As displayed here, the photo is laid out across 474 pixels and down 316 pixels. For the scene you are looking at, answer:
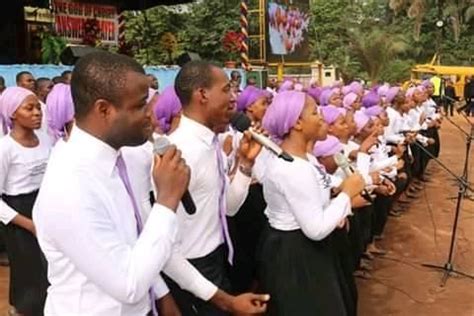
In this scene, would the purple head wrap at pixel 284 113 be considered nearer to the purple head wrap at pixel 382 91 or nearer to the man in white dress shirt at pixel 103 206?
the man in white dress shirt at pixel 103 206

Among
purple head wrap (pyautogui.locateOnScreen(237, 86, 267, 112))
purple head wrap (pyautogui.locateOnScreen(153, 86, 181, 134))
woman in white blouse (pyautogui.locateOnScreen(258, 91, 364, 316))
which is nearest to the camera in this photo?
woman in white blouse (pyautogui.locateOnScreen(258, 91, 364, 316))

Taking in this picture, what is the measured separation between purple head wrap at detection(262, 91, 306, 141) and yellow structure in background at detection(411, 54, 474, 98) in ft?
70.2

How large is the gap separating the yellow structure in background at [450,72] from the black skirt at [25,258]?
69.3 ft

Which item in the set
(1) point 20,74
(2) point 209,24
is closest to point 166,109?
(1) point 20,74

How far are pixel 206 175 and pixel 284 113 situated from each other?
1.76 ft

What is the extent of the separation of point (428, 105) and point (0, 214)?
8.25 metres

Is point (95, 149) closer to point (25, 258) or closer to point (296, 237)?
point (296, 237)

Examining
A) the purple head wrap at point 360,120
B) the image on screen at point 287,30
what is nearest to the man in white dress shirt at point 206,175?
the purple head wrap at point 360,120

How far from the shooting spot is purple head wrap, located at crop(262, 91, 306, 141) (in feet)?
9.37

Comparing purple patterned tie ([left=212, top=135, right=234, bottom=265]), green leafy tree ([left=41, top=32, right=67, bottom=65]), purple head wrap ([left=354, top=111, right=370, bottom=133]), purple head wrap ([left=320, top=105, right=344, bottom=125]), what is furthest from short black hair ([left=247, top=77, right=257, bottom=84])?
purple patterned tie ([left=212, top=135, right=234, bottom=265])

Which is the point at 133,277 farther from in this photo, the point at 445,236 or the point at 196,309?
the point at 445,236

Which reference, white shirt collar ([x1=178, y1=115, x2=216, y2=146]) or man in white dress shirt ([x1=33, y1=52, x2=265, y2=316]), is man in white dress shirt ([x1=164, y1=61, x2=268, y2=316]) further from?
man in white dress shirt ([x1=33, y1=52, x2=265, y2=316])

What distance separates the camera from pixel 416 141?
26.1 ft

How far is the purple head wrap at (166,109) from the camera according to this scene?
140 inches
